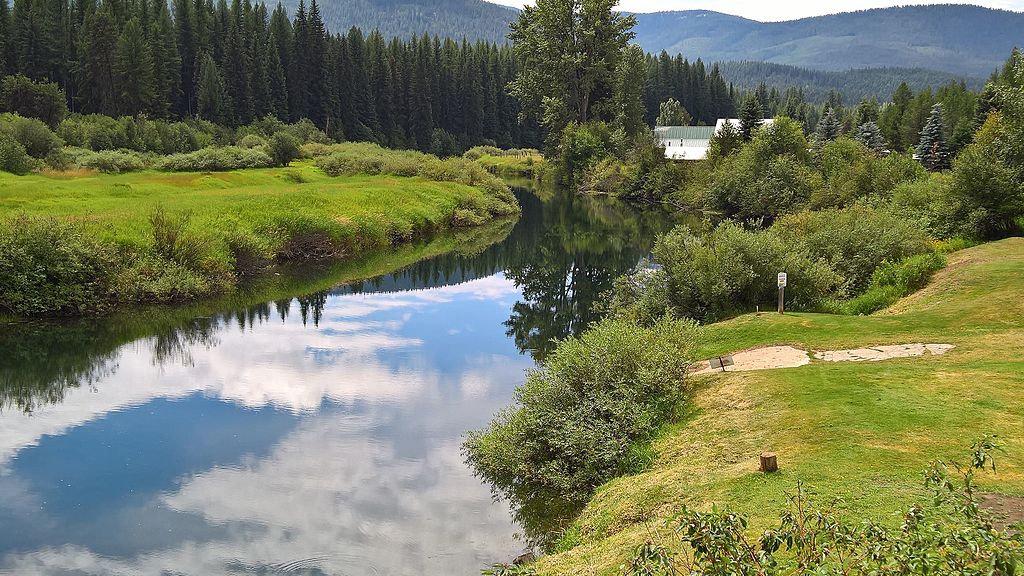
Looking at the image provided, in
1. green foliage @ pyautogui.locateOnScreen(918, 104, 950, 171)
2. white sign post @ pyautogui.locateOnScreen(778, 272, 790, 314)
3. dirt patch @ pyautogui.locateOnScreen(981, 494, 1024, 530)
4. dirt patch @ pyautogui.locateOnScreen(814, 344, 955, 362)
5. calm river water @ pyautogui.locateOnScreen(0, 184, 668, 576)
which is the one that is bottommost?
calm river water @ pyautogui.locateOnScreen(0, 184, 668, 576)

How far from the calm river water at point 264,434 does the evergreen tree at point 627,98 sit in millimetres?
53829

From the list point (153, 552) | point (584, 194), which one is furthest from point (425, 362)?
point (584, 194)

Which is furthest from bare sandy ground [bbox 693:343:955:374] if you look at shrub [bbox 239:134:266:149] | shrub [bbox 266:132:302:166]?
shrub [bbox 239:134:266:149]

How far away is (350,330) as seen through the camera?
26.0m

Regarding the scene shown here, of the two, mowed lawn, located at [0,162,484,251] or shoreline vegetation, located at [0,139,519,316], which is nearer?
shoreline vegetation, located at [0,139,519,316]

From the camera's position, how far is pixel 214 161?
57031 mm

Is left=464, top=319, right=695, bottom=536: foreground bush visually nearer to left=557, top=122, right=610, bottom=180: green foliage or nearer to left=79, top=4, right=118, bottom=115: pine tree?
left=557, top=122, right=610, bottom=180: green foliage

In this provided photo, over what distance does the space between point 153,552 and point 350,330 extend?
14.4 metres

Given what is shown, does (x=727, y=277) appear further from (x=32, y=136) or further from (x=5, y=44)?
(x=5, y=44)

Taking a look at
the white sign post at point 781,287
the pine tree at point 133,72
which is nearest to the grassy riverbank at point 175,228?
the white sign post at point 781,287

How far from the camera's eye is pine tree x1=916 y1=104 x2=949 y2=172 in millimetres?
70812

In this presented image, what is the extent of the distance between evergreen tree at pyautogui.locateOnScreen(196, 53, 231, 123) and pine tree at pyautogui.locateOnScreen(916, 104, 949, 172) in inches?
2973

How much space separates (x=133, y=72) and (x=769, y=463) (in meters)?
84.2

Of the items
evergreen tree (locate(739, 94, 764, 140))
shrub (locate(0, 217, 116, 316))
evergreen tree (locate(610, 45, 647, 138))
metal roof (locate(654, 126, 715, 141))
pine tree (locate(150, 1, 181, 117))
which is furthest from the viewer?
metal roof (locate(654, 126, 715, 141))
